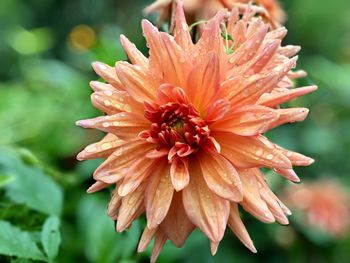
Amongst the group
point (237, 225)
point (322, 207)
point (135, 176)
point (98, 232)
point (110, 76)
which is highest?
point (110, 76)

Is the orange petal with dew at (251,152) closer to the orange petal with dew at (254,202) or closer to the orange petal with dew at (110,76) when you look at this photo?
the orange petal with dew at (254,202)

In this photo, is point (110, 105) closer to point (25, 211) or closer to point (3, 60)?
point (25, 211)

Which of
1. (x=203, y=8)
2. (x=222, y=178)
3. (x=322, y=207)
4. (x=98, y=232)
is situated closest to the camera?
(x=222, y=178)

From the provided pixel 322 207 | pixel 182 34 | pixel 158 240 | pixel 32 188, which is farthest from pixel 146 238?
pixel 322 207

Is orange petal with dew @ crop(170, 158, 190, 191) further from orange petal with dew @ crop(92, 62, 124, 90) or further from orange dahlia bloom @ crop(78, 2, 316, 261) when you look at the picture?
orange petal with dew @ crop(92, 62, 124, 90)

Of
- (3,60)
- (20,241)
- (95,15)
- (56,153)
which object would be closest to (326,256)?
(56,153)

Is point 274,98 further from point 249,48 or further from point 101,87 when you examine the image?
point 101,87

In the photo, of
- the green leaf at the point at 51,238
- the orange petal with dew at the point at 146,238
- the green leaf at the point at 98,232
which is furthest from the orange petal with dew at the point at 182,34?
the green leaf at the point at 98,232
